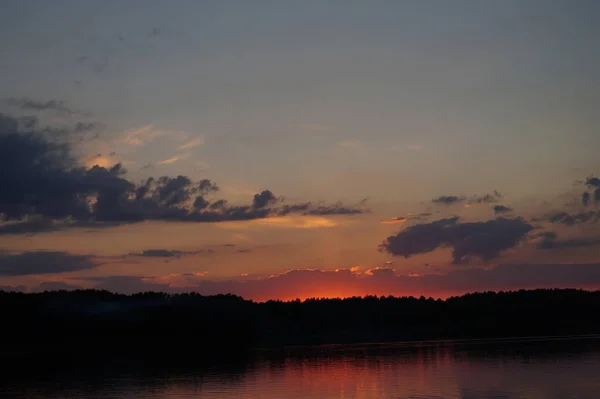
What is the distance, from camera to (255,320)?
162250 millimetres

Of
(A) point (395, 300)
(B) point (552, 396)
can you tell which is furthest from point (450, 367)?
(A) point (395, 300)

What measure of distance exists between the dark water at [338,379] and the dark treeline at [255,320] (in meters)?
45.0

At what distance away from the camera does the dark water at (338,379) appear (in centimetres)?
4719

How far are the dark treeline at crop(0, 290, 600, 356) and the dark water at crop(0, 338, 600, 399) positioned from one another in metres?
45.0

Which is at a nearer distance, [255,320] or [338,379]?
[338,379]

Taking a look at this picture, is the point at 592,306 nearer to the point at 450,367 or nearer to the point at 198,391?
the point at 450,367

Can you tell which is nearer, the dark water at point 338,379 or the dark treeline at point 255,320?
the dark water at point 338,379

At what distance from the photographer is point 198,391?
171 ft

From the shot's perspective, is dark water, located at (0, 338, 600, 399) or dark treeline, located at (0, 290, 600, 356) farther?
dark treeline, located at (0, 290, 600, 356)

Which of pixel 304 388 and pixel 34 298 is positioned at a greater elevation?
pixel 34 298

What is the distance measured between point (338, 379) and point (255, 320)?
4133 inches

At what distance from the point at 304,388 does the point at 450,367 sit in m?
20.2

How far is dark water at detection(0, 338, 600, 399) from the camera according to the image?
47.2m

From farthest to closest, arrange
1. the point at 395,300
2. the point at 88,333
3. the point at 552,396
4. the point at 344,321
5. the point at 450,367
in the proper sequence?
the point at 395,300 < the point at 344,321 < the point at 88,333 < the point at 450,367 < the point at 552,396
